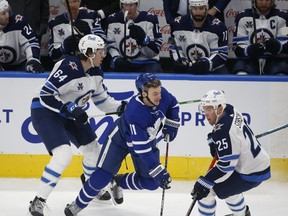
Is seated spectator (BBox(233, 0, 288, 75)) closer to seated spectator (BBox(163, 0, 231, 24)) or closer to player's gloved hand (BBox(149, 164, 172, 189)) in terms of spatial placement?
seated spectator (BBox(163, 0, 231, 24))

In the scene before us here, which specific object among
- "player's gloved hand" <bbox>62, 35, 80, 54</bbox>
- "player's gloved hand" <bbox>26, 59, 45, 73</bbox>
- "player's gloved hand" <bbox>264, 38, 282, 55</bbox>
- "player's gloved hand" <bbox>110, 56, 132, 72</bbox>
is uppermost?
"player's gloved hand" <bbox>62, 35, 80, 54</bbox>

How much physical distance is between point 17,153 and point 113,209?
1.08 m

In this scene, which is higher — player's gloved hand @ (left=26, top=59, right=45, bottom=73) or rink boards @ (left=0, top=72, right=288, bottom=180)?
player's gloved hand @ (left=26, top=59, right=45, bottom=73)

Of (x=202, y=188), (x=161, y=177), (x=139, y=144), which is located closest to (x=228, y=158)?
(x=202, y=188)

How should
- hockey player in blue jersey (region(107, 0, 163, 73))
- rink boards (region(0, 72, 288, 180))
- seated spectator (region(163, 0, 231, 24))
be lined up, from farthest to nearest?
seated spectator (region(163, 0, 231, 24)) < hockey player in blue jersey (region(107, 0, 163, 73)) < rink boards (region(0, 72, 288, 180))

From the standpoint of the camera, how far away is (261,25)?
283 inches

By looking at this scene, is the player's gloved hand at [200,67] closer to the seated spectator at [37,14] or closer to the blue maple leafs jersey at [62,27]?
the blue maple leafs jersey at [62,27]

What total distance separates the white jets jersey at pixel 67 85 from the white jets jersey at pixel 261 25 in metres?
1.66

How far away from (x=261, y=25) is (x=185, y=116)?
3.55 feet

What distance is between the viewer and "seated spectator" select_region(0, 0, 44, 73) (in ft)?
22.8

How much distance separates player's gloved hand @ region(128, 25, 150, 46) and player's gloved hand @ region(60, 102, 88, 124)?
1.43 m

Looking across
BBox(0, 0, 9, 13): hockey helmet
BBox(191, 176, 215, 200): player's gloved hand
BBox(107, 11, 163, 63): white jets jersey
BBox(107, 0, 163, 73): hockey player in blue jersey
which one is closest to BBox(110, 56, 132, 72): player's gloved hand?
BBox(107, 0, 163, 73): hockey player in blue jersey

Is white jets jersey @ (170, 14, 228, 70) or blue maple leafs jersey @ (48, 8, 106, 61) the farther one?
blue maple leafs jersey @ (48, 8, 106, 61)

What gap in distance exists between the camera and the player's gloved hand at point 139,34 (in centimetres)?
695
